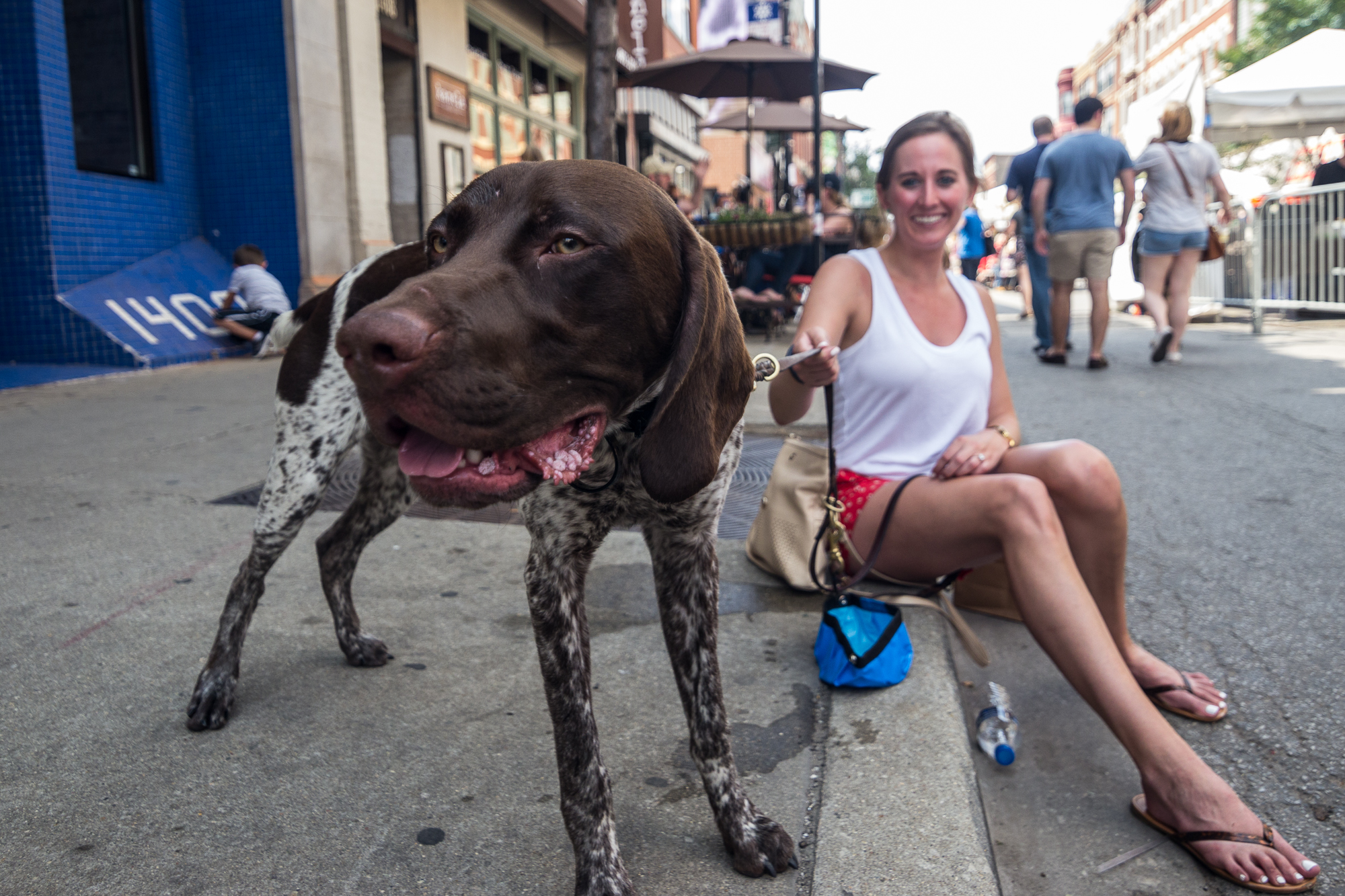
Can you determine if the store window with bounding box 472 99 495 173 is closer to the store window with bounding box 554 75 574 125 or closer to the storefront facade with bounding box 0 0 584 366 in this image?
the storefront facade with bounding box 0 0 584 366

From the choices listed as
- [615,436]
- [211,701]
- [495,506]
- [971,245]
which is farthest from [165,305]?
[971,245]

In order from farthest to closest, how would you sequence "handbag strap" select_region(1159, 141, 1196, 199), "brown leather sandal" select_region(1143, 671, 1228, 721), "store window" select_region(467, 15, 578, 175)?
"store window" select_region(467, 15, 578, 175)
"handbag strap" select_region(1159, 141, 1196, 199)
"brown leather sandal" select_region(1143, 671, 1228, 721)

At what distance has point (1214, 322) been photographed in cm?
1333

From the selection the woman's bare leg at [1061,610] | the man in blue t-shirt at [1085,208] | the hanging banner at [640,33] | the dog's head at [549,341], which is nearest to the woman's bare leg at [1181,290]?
the man in blue t-shirt at [1085,208]

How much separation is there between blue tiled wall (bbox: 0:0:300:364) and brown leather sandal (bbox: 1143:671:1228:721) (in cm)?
842

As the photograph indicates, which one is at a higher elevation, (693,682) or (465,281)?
(465,281)

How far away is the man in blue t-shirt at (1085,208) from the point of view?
8430 millimetres

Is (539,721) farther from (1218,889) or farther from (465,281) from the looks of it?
(1218,889)

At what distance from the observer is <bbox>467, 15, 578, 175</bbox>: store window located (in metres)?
14.8

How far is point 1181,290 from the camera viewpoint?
8789mm

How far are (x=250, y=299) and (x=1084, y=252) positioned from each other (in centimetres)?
772

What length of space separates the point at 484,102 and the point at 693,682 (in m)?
14.4

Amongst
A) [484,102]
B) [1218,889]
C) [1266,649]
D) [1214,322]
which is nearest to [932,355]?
[1266,649]

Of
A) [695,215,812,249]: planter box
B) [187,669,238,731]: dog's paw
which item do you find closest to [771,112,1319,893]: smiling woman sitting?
[187,669,238,731]: dog's paw
